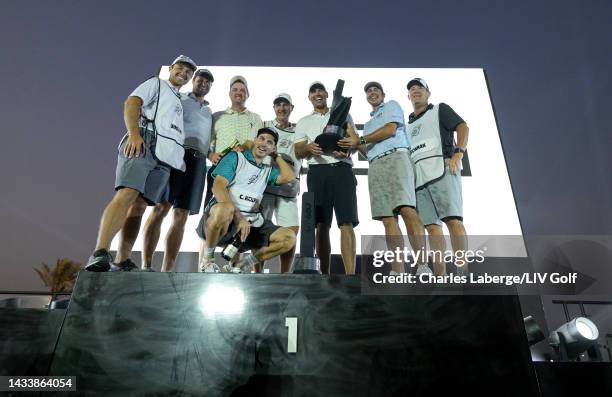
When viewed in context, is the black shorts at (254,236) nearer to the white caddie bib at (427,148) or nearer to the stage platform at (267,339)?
the stage platform at (267,339)

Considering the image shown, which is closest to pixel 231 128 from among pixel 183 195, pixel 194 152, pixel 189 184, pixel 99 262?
pixel 194 152

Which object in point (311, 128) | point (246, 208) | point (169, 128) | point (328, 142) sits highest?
point (311, 128)

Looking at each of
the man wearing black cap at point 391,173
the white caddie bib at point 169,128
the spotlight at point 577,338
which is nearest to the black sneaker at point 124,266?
the white caddie bib at point 169,128

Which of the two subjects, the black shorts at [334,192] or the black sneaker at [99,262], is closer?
the black sneaker at [99,262]

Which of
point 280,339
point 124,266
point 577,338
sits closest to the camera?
point 280,339

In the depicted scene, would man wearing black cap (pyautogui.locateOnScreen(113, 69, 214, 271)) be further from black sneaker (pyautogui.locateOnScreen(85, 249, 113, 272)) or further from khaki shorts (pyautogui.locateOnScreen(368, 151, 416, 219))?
khaki shorts (pyautogui.locateOnScreen(368, 151, 416, 219))

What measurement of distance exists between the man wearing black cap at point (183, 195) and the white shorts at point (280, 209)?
636 mm

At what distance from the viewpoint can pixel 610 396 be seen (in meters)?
2.57

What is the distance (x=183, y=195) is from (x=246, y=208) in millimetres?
721

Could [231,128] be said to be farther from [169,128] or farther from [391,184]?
[391,184]

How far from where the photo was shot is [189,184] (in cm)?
358

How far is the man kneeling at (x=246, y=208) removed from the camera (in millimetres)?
3010

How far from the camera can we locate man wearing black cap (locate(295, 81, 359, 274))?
3.44 meters

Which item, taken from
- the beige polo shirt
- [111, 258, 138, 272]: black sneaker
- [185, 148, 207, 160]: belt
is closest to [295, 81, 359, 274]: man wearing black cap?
the beige polo shirt
